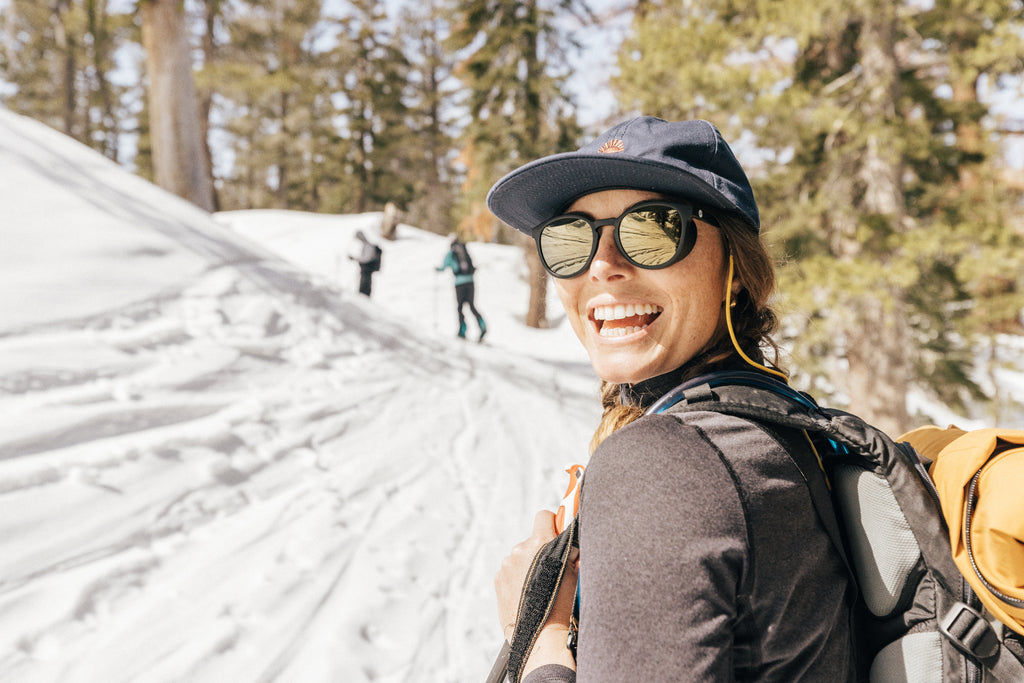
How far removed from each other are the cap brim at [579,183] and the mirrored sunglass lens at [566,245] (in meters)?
0.08

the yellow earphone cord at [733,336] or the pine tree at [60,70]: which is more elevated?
the pine tree at [60,70]

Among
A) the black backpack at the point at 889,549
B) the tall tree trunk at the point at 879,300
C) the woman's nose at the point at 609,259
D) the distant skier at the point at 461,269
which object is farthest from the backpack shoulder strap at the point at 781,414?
the distant skier at the point at 461,269

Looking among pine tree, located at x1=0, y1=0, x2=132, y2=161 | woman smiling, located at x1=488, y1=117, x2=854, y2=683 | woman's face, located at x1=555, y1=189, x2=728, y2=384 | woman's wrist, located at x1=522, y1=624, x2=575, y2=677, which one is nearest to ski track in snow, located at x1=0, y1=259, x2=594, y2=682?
woman's wrist, located at x1=522, y1=624, x2=575, y2=677

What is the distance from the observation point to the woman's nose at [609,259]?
1.38 m

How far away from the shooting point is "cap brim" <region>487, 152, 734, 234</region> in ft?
3.99

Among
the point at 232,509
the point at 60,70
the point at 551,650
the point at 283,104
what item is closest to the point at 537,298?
the point at 232,509

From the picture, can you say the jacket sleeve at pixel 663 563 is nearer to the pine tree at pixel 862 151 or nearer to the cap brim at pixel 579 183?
the cap brim at pixel 579 183

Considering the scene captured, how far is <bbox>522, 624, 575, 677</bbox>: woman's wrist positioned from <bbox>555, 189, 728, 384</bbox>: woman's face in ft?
1.88

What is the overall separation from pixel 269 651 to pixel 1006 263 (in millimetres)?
7799

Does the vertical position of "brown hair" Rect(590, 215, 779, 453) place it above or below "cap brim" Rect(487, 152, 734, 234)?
below

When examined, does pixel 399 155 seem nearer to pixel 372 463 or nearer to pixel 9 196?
pixel 9 196

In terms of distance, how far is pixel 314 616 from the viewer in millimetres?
3057

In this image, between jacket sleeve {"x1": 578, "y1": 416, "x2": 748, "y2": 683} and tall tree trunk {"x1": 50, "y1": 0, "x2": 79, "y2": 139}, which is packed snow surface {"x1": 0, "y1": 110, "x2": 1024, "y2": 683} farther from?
tall tree trunk {"x1": 50, "y1": 0, "x2": 79, "y2": 139}

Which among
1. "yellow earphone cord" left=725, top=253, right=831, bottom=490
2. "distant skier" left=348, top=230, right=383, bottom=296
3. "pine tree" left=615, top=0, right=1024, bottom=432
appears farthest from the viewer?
"distant skier" left=348, top=230, right=383, bottom=296
